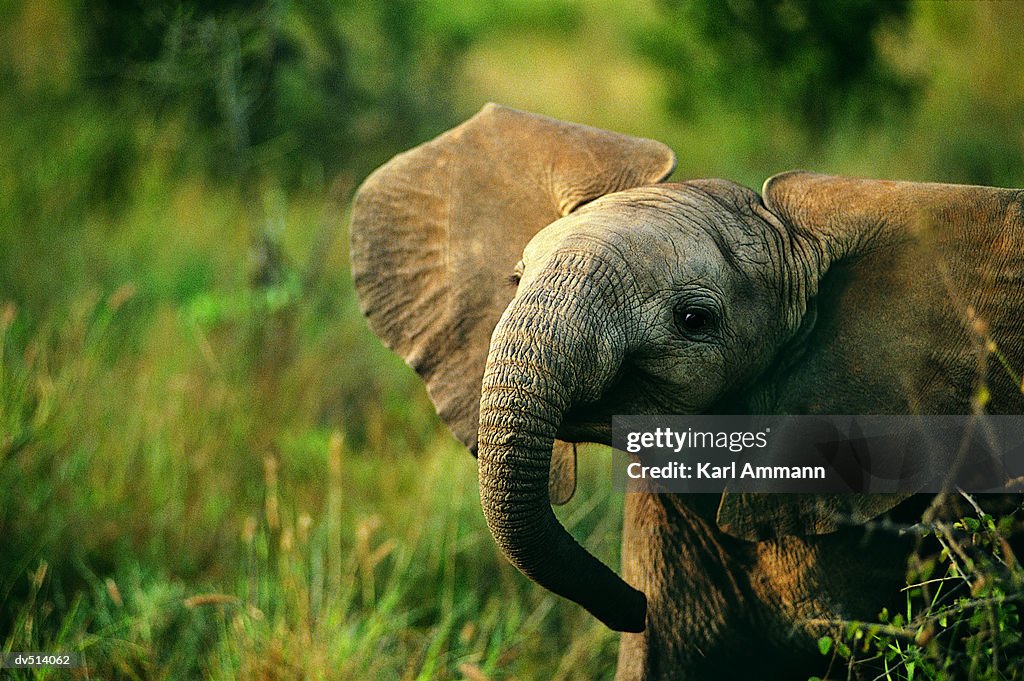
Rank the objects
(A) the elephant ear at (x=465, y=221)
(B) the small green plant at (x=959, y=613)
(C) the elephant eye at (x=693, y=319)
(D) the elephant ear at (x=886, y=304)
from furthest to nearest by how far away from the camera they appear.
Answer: (A) the elephant ear at (x=465, y=221) → (D) the elephant ear at (x=886, y=304) → (C) the elephant eye at (x=693, y=319) → (B) the small green plant at (x=959, y=613)

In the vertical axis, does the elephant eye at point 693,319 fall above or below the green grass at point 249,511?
above

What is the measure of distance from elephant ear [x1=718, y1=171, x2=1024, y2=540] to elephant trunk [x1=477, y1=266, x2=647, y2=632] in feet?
1.63

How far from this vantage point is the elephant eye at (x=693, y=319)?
2.34 meters

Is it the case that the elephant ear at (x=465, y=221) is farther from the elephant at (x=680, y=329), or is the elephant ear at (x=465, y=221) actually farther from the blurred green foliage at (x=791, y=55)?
the blurred green foliage at (x=791, y=55)

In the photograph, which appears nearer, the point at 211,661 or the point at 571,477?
the point at 571,477

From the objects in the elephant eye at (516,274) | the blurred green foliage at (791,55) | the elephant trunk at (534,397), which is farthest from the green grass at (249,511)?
the blurred green foliage at (791,55)

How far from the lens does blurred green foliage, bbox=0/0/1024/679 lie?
11.6 feet

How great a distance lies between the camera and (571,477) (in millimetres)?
2713

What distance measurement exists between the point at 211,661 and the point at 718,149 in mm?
4245

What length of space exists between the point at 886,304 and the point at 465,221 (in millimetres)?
963

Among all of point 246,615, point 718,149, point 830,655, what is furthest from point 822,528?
point 718,149

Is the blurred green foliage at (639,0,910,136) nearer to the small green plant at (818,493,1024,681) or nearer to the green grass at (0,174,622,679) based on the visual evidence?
the green grass at (0,174,622,679)

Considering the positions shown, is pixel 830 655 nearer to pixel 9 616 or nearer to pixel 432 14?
pixel 9 616

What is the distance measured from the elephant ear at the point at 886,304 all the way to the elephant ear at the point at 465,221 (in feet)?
1.35
